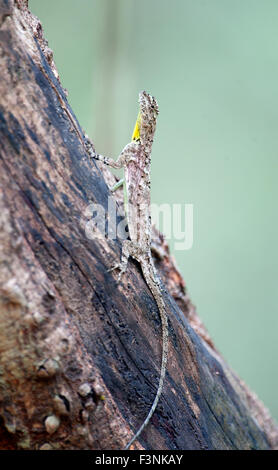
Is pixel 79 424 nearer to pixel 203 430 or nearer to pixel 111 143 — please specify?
pixel 203 430

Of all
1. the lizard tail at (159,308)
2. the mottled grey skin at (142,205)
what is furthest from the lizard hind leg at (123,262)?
the lizard tail at (159,308)

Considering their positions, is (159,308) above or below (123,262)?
below

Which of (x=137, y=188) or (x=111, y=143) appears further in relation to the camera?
(x=111, y=143)

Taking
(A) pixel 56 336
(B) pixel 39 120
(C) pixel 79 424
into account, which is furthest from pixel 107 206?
(C) pixel 79 424

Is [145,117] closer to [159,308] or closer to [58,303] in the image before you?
[159,308]

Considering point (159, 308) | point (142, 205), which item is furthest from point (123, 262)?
point (142, 205)

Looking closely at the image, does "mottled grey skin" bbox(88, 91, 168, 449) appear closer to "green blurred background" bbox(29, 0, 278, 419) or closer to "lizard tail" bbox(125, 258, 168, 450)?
"lizard tail" bbox(125, 258, 168, 450)
